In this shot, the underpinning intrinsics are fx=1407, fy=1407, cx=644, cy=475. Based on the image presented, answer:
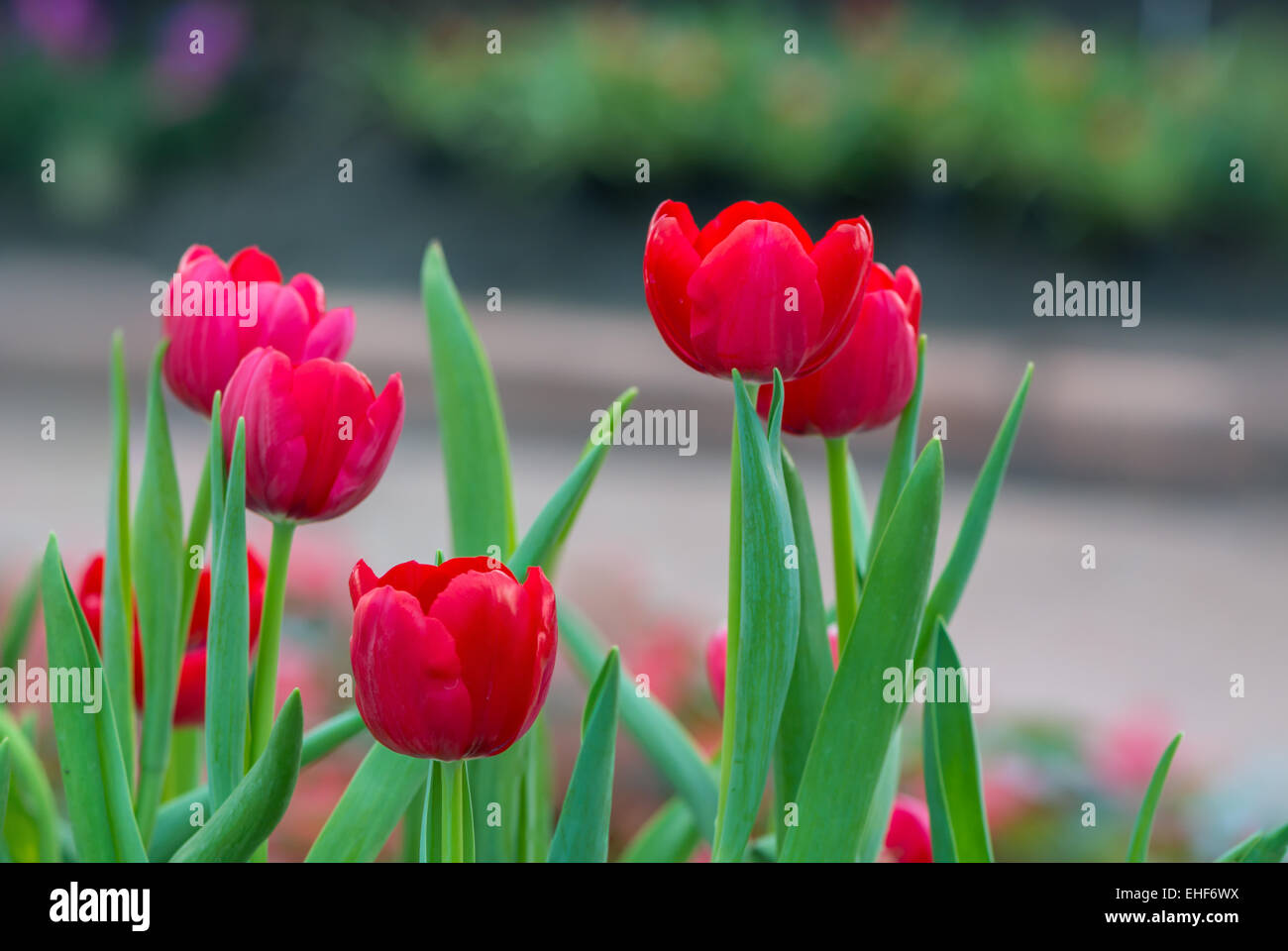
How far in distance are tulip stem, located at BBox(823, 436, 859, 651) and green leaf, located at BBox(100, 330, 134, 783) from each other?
34cm

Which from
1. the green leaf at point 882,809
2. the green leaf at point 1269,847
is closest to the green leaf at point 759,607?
the green leaf at point 882,809

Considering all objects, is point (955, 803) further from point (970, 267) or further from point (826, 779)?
point (970, 267)

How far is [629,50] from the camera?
663 centimetres

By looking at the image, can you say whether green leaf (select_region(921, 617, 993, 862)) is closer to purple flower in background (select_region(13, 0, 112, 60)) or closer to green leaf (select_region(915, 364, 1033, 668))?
green leaf (select_region(915, 364, 1033, 668))

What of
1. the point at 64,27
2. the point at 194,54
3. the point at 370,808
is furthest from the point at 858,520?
the point at 64,27

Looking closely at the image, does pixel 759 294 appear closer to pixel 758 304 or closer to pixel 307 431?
pixel 758 304

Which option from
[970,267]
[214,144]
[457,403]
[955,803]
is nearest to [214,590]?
[457,403]

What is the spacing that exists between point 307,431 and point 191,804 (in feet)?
0.66

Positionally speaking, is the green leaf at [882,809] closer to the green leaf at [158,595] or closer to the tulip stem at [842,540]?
the tulip stem at [842,540]

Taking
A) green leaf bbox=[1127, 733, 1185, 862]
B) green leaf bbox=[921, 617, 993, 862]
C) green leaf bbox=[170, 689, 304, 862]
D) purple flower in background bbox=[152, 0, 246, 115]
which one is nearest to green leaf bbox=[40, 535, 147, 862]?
green leaf bbox=[170, 689, 304, 862]

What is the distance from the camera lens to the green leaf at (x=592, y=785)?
Result: 2.01 feet

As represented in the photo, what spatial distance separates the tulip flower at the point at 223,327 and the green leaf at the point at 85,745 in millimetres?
112

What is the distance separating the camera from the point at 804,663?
2.13 ft

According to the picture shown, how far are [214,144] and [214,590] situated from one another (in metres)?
7.19
